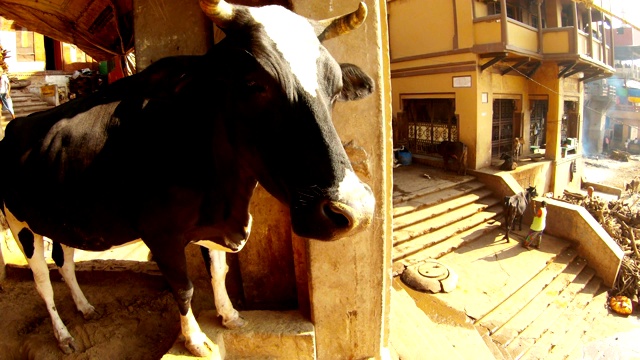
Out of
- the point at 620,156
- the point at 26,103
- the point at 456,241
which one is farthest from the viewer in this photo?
the point at 620,156

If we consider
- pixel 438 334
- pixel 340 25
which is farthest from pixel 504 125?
pixel 340 25

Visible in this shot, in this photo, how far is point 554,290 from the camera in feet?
30.7

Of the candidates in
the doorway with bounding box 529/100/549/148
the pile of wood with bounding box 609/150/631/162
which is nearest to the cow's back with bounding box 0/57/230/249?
the doorway with bounding box 529/100/549/148

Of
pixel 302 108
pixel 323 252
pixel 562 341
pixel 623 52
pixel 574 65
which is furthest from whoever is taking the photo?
pixel 623 52

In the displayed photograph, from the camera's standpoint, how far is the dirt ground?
3.06 m

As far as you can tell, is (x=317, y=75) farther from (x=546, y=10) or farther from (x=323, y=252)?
(x=546, y=10)

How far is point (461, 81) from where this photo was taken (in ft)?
47.6

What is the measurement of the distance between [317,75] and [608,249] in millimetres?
12132

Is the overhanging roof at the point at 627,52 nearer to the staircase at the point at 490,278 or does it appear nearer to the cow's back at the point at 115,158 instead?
the staircase at the point at 490,278

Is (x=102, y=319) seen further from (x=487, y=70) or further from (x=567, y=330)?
(x=487, y=70)

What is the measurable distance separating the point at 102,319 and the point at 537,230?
10.8 meters

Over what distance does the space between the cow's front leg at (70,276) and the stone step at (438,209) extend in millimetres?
7731

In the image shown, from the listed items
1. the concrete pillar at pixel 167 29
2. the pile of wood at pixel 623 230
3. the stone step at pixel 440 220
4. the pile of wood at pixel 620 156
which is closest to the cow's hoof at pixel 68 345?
the concrete pillar at pixel 167 29

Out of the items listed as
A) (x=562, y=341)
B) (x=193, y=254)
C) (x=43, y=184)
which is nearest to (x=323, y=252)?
(x=193, y=254)
